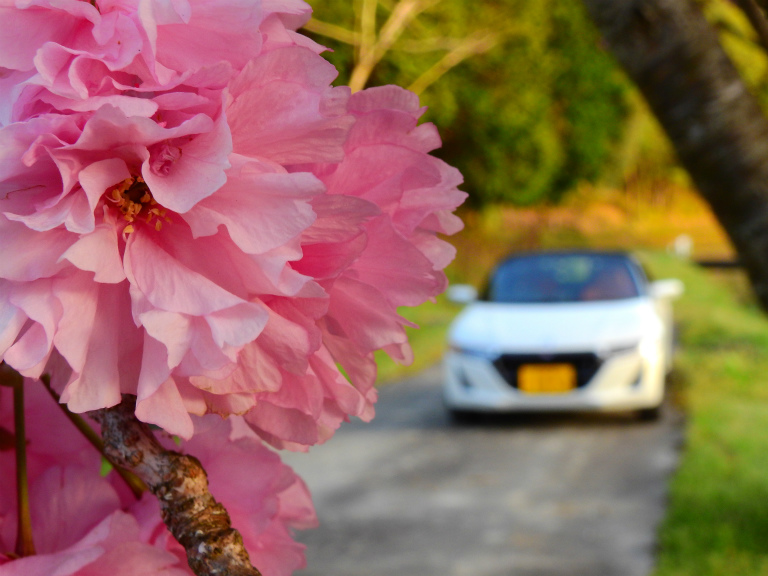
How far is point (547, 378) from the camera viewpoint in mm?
7805

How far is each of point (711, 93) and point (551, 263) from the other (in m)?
7.50

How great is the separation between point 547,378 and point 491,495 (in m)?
1.70

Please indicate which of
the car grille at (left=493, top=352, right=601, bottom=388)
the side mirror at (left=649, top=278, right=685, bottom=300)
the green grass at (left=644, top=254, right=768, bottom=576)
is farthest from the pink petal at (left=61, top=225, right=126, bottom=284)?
the side mirror at (left=649, top=278, right=685, bottom=300)

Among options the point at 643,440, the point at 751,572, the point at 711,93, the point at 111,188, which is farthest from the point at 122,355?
the point at 643,440

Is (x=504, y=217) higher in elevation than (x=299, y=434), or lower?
lower

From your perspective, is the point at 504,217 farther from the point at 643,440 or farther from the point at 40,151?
the point at 40,151

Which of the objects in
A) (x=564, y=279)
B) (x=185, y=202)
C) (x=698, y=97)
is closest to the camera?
(x=185, y=202)

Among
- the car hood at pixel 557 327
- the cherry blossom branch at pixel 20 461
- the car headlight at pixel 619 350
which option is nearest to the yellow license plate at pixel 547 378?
the car hood at pixel 557 327

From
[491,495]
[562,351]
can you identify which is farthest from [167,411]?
[562,351]

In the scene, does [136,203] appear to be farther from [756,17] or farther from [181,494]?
[756,17]

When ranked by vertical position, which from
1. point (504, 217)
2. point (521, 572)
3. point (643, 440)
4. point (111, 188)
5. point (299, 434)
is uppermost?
point (111, 188)

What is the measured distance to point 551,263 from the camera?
9336 millimetres

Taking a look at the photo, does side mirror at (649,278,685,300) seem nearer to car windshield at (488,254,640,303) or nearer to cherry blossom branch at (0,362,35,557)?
car windshield at (488,254,640,303)

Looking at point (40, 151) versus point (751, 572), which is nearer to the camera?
point (40, 151)
